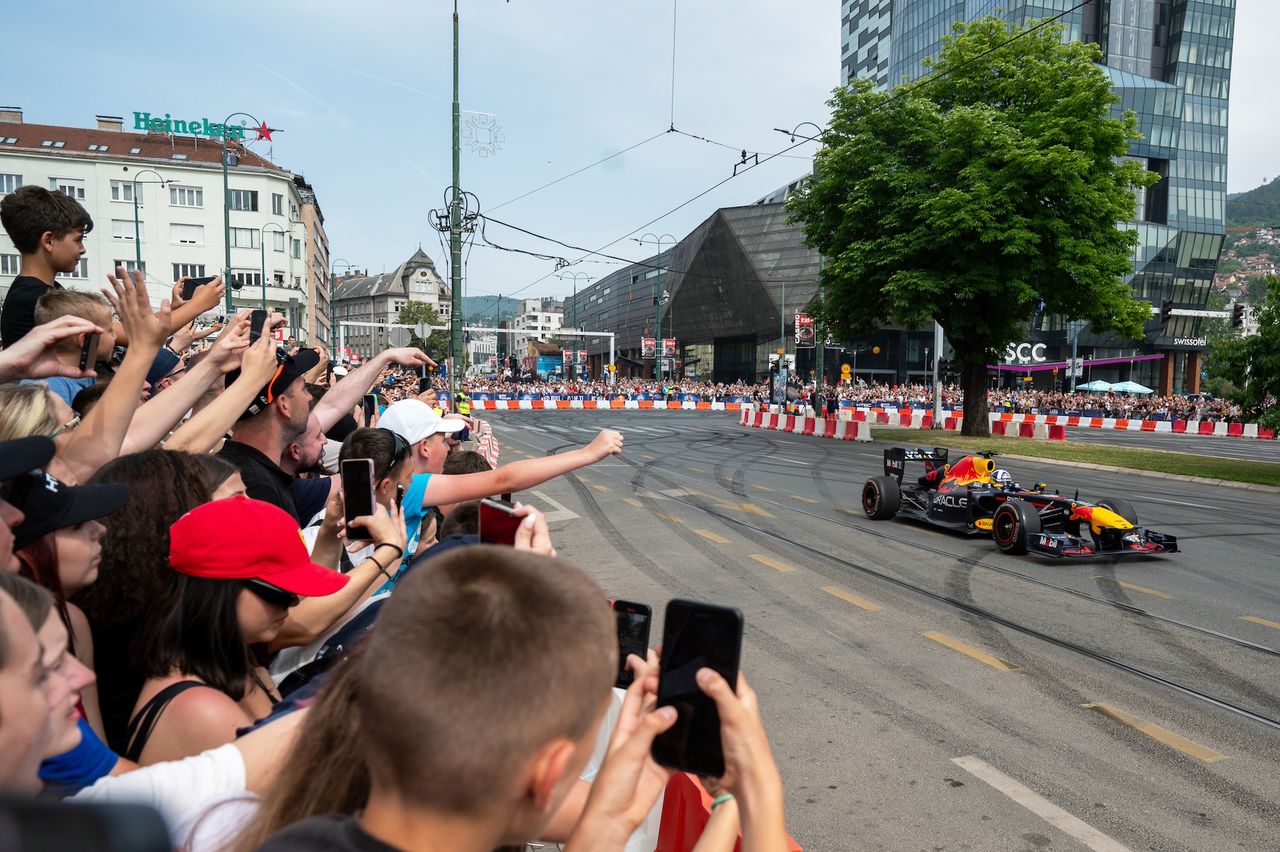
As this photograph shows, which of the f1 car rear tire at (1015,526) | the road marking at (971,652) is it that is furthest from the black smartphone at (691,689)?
the f1 car rear tire at (1015,526)

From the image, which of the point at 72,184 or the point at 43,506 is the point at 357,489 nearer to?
the point at 43,506

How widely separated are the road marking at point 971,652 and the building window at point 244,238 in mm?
65886

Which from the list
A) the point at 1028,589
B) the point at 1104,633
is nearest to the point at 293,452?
the point at 1104,633

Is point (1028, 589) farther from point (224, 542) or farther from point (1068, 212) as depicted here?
point (1068, 212)

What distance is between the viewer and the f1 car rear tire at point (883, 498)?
37.4 ft

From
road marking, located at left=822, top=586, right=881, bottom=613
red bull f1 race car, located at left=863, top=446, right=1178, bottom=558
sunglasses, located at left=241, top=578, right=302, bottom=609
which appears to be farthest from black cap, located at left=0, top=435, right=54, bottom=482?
red bull f1 race car, located at left=863, top=446, right=1178, bottom=558

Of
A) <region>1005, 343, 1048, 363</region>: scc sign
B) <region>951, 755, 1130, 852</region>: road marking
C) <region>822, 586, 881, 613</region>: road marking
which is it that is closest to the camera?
<region>951, 755, 1130, 852</region>: road marking

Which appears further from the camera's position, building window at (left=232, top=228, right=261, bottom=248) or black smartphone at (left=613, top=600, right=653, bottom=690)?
building window at (left=232, top=228, right=261, bottom=248)

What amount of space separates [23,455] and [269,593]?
673mm

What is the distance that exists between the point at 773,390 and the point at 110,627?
44.1m

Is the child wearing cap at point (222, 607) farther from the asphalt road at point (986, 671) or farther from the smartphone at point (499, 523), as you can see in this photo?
the asphalt road at point (986, 671)

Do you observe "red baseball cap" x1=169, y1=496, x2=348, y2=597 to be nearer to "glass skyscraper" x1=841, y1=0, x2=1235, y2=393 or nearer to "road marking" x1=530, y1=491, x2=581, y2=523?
"road marking" x1=530, y1=491, x2=581, y2=523

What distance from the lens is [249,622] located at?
7.59 feet

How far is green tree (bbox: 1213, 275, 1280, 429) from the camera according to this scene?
18453 millimetres
